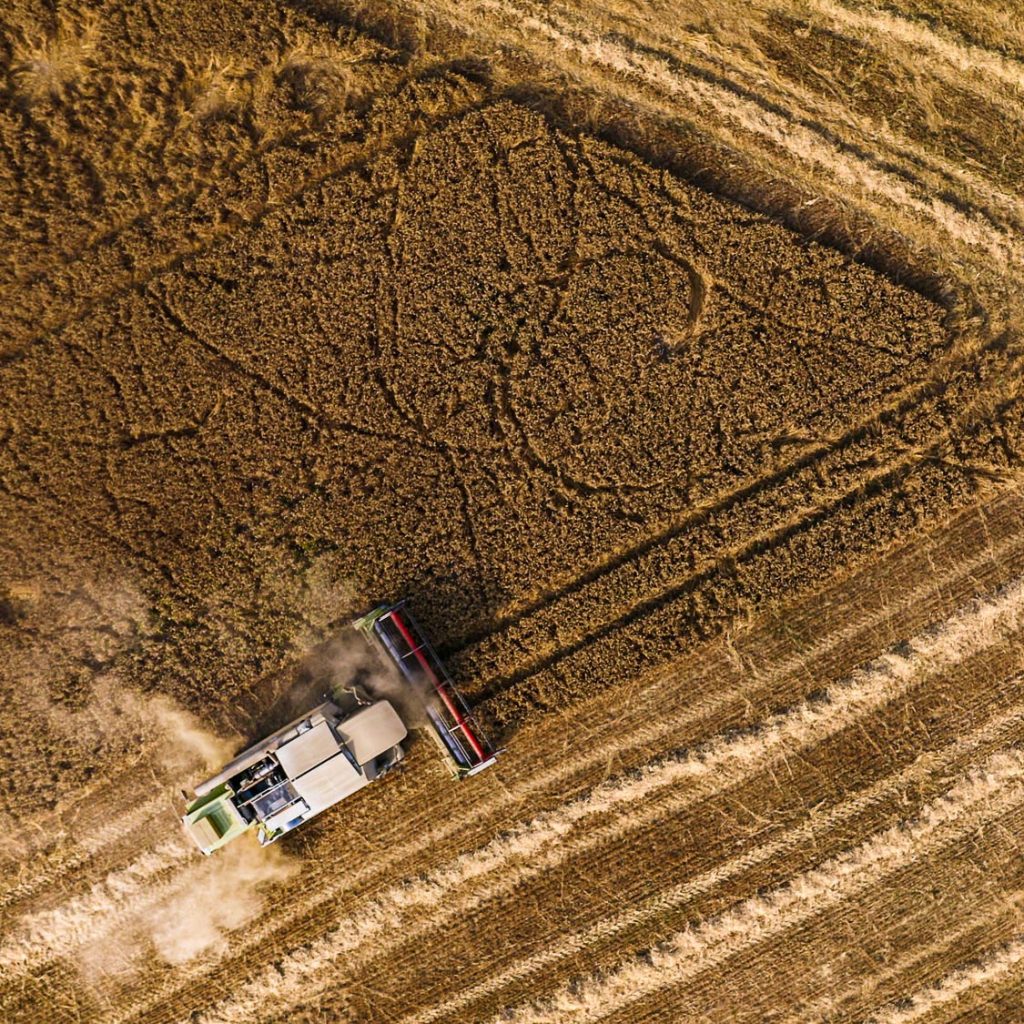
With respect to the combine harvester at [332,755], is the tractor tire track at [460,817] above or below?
below

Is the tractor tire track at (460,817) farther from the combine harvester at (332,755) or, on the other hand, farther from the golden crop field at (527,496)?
the combine harvester at (332,755)

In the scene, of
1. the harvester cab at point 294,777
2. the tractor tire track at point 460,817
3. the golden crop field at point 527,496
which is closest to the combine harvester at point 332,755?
the harvester cab at point 294,777

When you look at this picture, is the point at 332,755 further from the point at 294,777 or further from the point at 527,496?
the point at 527,496

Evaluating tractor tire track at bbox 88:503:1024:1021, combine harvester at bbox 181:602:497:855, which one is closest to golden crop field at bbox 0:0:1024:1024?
tractor tire track at bbox 88:503:1024:1021

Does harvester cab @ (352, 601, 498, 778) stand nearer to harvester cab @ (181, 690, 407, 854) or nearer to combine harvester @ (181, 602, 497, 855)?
combine harvester @ (181, 602, 497, 855)

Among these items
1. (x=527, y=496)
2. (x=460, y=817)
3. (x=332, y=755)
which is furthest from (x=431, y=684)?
(x=527, y=496)
